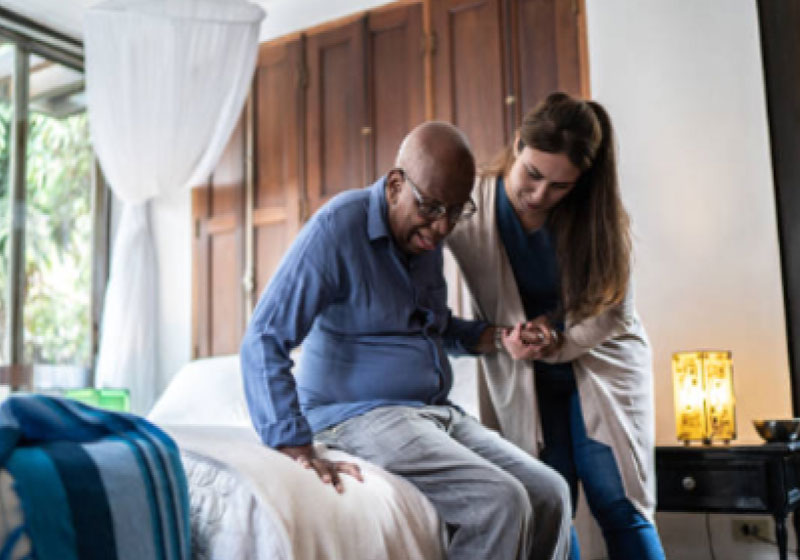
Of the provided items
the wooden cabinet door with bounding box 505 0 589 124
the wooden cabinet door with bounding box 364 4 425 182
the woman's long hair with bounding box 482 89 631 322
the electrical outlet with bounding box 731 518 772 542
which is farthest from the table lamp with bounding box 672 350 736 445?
the wooden cabinet door with bounding box 364 4 425 182

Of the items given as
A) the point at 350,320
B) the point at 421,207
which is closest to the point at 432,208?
the point at 421,207

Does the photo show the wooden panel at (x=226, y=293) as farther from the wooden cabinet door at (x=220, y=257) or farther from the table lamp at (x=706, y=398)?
the table lamp at (x=706, y=398)

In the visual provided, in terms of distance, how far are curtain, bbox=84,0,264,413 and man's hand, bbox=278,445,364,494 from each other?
2403 mm

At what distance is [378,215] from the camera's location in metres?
1.62

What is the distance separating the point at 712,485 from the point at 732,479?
6 centimetres

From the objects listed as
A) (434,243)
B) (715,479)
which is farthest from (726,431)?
(434,243)

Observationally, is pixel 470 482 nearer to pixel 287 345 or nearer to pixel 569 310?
pixel 287 345

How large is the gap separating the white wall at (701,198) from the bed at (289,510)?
1707 millimetres

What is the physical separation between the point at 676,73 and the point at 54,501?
2.61 meters

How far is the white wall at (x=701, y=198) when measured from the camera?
2795 mm

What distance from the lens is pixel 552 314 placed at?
2014mm

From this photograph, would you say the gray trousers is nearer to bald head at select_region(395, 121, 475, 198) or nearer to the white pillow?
bald head at select_region(395, 121, 475, 198)

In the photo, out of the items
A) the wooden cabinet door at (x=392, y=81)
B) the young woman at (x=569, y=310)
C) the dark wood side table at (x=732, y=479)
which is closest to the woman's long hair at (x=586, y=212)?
the young woman at (x=569, y=310)

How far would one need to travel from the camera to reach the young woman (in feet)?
6.18
